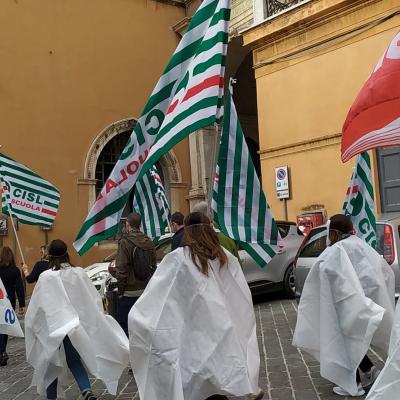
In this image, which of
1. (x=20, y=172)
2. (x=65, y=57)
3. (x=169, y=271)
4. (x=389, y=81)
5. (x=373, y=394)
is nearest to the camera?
(x=373, y=394)

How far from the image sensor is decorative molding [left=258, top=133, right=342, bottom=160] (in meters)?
13.6

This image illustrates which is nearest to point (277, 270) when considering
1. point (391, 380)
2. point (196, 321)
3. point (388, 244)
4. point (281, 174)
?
point (388, 244)

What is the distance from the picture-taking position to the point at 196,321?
403cm

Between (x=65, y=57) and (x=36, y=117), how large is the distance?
6.72 ft

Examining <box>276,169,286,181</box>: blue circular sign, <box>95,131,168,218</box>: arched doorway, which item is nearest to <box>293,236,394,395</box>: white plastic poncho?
<box>276,169,286,181</box>: blue circular sign

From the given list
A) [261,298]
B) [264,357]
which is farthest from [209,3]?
[261,298]

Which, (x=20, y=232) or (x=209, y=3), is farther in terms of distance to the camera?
(x=20, y=232)

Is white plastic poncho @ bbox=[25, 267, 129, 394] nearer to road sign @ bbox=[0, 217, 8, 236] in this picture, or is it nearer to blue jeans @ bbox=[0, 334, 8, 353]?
blue jeans @ bbox=[0, 334, 8, 353]

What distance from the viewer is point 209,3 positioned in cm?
586

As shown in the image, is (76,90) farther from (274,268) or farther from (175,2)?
(274,268)

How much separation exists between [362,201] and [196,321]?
4.28 m

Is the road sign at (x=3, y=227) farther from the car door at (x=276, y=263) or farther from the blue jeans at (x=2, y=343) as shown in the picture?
the blue jeans at (x=2, y=343)

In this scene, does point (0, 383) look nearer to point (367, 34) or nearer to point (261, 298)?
point (261, 298)

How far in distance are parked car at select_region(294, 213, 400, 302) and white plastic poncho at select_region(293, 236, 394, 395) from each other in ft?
7.05
